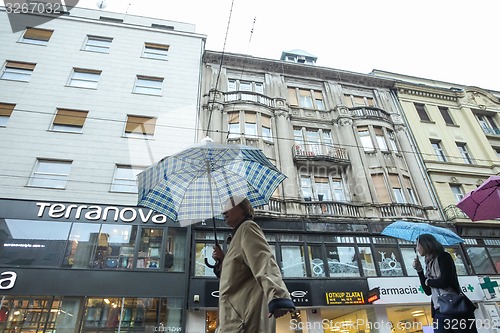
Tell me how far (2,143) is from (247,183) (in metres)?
13.3

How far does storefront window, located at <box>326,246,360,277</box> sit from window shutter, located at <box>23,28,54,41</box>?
19037 millimetres

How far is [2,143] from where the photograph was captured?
500 inches

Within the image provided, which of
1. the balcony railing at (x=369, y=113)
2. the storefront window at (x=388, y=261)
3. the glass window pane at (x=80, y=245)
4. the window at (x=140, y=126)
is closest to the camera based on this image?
the glass window pane at (x=80, y=245)

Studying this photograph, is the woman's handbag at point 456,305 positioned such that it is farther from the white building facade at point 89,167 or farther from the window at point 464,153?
the window at point 464,153

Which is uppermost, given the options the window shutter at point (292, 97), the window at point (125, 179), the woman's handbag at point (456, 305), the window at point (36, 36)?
the window at point (36, 36)

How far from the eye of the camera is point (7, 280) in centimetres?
991

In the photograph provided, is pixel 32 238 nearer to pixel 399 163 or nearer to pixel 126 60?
pixel 126 60

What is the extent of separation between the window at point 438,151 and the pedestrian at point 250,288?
20176 mm

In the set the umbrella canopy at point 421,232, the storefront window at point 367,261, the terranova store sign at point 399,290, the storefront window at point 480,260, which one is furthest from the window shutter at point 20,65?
the storefront window at point 480,260

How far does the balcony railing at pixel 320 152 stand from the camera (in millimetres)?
16078

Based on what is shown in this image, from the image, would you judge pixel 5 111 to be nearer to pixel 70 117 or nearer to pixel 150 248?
pixel 70 117

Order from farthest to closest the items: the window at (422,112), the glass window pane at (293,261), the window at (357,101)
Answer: the window at (422,112)
the window at (357,101)
the glass window pane at (293,261)

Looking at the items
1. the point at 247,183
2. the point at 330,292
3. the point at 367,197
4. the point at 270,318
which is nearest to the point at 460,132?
the point at 367,197

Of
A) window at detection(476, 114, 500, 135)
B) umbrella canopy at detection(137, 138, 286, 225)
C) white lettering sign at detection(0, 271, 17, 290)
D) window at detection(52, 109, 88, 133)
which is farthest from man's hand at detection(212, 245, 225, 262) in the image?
window at detection(476, 114, 500, 135)
